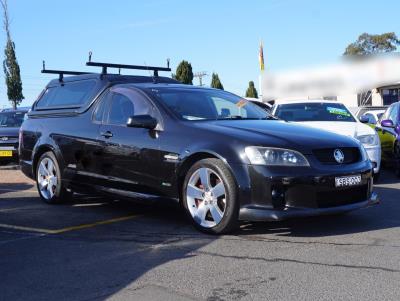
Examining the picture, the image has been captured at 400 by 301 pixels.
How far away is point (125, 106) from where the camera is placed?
700 centimetres

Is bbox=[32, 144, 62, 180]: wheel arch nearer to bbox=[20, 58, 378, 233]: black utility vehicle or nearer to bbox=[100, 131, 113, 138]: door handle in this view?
bbox=[20, 58, 378, 233]: black utility vehicle

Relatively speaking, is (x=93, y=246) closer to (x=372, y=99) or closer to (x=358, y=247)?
(x=358, y=247)

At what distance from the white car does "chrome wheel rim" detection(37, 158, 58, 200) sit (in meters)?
4.42

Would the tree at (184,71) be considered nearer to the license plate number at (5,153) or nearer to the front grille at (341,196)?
the license plate number at (5,153)

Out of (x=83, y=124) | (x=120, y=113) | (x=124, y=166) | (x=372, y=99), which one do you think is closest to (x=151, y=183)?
(x=124, y=166)

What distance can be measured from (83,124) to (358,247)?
152 inches

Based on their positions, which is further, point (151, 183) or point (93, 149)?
point (93, 149)

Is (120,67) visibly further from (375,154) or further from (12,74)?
(12,74)

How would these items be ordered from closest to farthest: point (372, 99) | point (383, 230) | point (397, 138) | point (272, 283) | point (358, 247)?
point (272, 283)
point (358, 247)
point (383, 230)
point (397, 138)
point (372, 99)


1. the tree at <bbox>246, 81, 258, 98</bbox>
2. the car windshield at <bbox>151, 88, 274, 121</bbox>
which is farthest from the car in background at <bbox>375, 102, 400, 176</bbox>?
the tree at <bbox>246, 81, 258, 98</bbox>

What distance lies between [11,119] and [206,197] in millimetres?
11563

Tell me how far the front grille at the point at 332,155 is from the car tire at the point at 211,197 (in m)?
0.88

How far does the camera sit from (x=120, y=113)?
7004 mm

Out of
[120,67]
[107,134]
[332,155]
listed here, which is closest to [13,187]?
[120,67]
